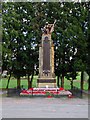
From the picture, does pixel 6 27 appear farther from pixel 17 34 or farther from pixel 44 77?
pixel 44 77

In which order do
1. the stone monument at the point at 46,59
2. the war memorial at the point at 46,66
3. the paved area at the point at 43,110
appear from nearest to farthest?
the paved area at the point at 43,110, the war memorial at the point at 46,66, the stone monument at the point at 46,59

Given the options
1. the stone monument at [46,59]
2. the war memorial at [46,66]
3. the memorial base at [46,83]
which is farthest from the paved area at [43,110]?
the stone monument at [46,59]

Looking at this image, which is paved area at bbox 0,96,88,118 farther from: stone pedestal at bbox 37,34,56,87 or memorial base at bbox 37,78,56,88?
stone pedestal at bbox 37,34,56,87

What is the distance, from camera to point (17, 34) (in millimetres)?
34844

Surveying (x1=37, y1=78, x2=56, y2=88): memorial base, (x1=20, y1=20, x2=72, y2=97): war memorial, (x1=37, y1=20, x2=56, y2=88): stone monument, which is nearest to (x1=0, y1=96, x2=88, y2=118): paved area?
(x1=37, y1=78, x2=56, y2=88): memorial base

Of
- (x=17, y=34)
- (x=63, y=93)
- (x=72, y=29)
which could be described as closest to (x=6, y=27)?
(x=17, y=34)

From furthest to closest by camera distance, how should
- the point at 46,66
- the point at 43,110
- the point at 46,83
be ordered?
the point at 46,66
the point at 46,83
the point at 43,110

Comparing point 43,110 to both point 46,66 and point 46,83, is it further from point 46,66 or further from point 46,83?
point 46,66

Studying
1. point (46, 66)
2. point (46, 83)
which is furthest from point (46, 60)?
point (46, 83)

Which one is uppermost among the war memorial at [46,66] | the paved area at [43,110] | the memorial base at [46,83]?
the war memorial at [46,66]

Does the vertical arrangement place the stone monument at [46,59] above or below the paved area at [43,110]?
above

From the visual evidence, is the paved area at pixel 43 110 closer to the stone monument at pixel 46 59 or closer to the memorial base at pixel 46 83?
the memorial base at pixel 46 83

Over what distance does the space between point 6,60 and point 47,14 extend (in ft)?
25.7

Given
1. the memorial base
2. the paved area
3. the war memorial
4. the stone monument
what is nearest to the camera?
the paved area
